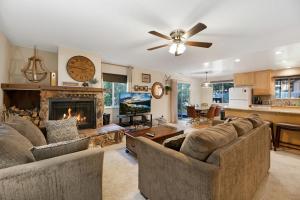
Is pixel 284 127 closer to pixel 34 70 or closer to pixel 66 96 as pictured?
pixel 66 96

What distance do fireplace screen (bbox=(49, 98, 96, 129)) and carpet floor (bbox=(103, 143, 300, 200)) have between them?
47.0 inches

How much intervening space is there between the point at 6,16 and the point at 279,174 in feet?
16.1

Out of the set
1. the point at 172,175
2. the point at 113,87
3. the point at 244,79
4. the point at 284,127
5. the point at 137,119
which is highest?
the point at 244,79

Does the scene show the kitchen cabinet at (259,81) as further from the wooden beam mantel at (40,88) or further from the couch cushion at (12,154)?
the couch cushion at (12,154)

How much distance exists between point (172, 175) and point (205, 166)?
0.39 meters

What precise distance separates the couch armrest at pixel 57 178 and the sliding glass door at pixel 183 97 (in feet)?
23.1

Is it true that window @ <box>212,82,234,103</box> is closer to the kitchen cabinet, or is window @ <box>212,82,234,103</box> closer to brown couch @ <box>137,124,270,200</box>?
the kitchen cabinet

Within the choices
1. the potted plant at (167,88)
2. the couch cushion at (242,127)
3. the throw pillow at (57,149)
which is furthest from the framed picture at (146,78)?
the throw pillow at (57,149)

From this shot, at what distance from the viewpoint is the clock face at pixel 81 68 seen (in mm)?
3862

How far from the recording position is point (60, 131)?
243 cm

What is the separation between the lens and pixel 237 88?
21.2 feet

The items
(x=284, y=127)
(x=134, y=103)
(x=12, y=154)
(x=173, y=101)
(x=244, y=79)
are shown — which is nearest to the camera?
(x=12, y=154)

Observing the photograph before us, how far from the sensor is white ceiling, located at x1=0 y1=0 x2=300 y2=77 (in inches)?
77.8

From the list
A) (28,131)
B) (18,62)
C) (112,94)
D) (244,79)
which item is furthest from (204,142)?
(244,79)
